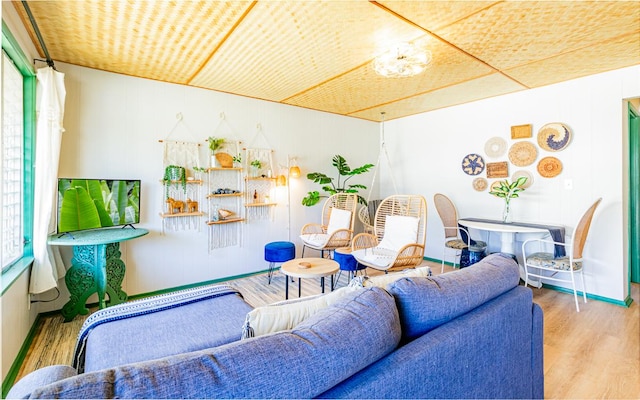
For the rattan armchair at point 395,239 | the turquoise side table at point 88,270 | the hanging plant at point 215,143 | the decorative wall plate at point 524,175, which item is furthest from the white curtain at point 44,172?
the decorative wall plate at point 524,175

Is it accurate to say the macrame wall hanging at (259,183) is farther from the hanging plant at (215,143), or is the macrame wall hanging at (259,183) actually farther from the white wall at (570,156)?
the white wall at (570,156)

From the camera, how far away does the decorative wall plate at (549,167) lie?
137 inches

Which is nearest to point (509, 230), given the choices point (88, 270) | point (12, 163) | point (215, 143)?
point (215, 143)

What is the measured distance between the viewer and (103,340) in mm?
1464

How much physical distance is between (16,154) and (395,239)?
343 cm

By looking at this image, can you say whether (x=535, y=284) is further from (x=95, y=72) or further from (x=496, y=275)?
(x=95, y=72)

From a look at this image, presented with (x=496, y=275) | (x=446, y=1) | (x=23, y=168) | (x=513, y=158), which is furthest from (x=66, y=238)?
(x=513, y=158)

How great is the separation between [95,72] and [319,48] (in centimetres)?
231

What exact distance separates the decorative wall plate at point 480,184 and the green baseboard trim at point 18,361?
4949 millimetres

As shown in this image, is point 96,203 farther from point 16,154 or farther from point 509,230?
point 509,230

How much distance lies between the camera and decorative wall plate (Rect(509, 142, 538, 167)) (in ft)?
12.1

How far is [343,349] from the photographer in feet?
2.77

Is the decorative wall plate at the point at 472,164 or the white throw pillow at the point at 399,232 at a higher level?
the decorative wall plate at the point at 472,164

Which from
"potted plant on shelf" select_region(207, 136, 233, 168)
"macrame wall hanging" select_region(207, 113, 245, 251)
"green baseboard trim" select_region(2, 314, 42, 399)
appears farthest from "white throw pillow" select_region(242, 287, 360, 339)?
"potted plant on shelf" select_region(207, 136, 233, 168)
